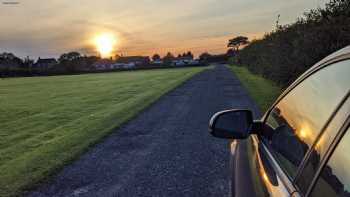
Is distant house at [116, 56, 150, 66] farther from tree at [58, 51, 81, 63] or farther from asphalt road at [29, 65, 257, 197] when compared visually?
asphalt road at [29, 65, 257, 197]

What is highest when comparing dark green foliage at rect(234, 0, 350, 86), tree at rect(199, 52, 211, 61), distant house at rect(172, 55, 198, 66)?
dark green foliage at rect(234, 0, 350, 86)

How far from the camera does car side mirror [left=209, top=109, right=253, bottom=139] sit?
2.25 meters

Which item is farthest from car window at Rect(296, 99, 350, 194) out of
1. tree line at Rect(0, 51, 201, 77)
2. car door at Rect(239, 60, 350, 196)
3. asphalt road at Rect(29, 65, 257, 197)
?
tree line at Rect(0, 51, 201, 77)

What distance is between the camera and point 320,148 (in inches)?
51.0

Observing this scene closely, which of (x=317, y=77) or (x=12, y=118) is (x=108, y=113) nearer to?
(x=12, y=118)

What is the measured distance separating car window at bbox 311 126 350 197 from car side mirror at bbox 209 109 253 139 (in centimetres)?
106

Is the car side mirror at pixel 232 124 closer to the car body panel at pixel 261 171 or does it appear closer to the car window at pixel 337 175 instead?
the car body panel at pixel 261 171

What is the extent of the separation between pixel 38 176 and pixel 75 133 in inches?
120

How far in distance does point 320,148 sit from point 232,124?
1025 millimetres

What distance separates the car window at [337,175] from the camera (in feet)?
3.49

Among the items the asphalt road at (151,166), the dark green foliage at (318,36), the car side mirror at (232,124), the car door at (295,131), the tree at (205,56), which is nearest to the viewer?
the car door at (295,131)

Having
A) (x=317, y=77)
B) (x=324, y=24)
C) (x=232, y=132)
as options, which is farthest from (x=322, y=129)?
(x=324, y=24)

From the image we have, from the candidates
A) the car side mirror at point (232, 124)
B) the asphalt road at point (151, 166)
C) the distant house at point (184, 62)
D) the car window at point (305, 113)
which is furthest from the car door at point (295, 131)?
the distant house at point (184, 62)

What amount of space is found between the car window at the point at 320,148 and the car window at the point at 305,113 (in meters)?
0.07
